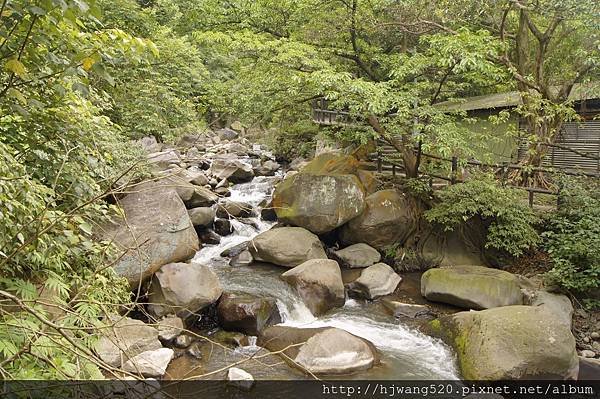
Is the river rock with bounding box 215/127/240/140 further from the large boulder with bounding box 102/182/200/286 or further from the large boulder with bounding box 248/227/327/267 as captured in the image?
the large boulder with bounding box 102/182/200/286

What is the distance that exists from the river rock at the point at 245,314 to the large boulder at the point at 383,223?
4.12m

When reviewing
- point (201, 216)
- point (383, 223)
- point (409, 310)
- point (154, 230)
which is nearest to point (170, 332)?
point (154, 230)

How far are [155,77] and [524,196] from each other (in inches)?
388

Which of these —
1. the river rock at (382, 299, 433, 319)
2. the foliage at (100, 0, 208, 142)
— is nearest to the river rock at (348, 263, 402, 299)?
the river rock at (382, 299, 433, 319)

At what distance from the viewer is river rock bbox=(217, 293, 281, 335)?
733cm

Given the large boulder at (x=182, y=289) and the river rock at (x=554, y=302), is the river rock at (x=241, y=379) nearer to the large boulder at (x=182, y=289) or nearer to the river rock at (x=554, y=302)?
the large boulder at (x=182, y=289)

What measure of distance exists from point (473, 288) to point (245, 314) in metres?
4.54

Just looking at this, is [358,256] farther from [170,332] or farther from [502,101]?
[502,101]

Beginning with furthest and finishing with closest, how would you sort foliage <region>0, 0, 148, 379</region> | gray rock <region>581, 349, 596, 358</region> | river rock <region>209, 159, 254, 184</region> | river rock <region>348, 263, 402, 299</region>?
1. river rock <region>209, 159, 254, 184</region>
2. river rock <region>348, 263, 402, 299</region>
3. gray rock <region>581, 349, 596, 358</region>
4. foliage <region>0, 0, 148, 379</region>

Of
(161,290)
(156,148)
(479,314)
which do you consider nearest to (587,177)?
(479,314)

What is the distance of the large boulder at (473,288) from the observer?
802 centimetres

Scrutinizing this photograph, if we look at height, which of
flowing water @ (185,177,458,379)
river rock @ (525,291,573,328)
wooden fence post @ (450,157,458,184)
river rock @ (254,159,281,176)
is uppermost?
wooden fence post @ (450,157,458,184)

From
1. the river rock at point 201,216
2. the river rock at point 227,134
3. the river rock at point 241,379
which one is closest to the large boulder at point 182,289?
the river rock at point 241,379

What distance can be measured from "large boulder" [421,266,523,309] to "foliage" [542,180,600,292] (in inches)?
35.6
